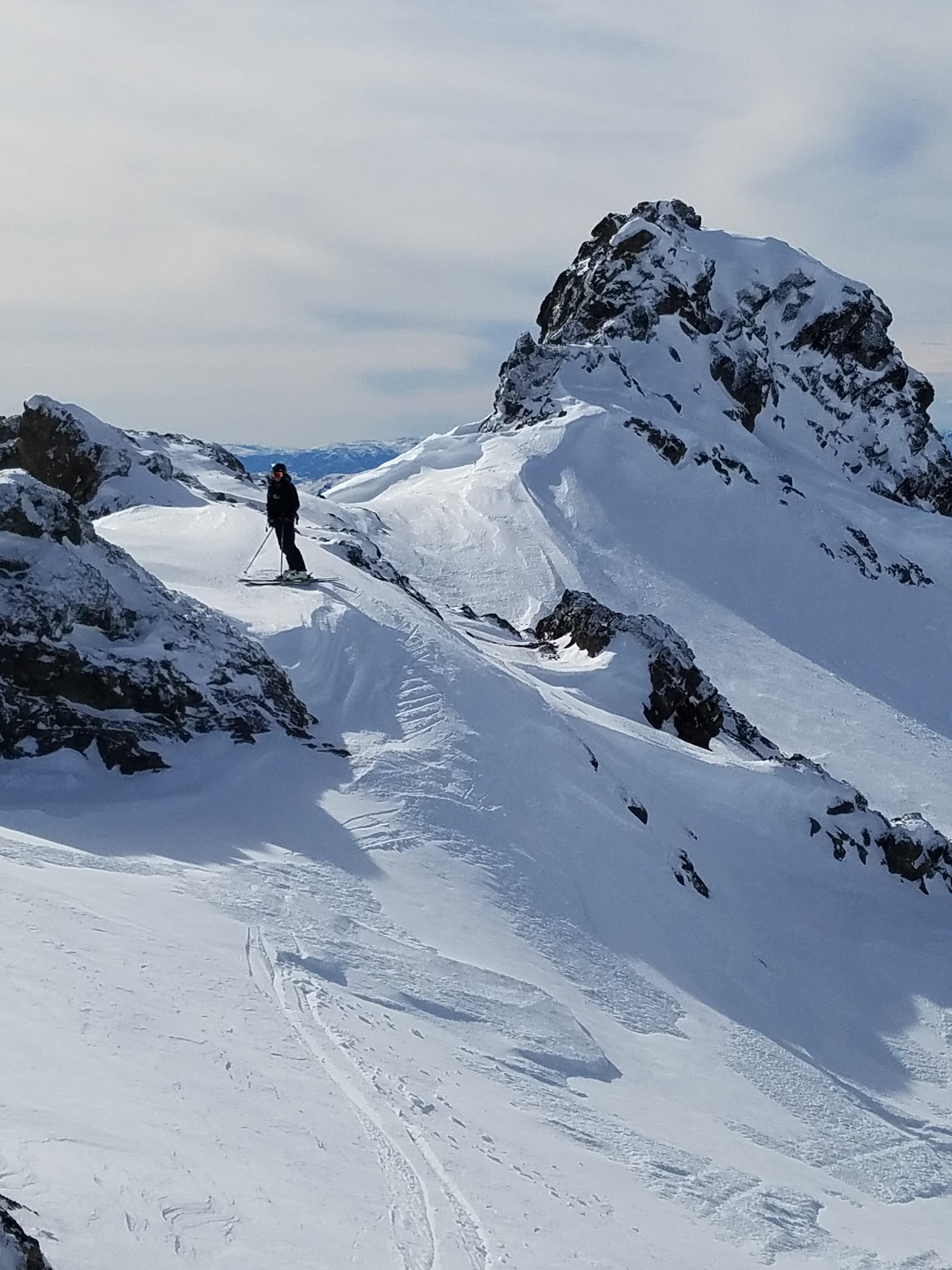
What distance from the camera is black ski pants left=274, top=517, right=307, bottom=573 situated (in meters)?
22.1

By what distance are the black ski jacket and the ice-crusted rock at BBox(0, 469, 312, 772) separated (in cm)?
498

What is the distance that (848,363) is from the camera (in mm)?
72375

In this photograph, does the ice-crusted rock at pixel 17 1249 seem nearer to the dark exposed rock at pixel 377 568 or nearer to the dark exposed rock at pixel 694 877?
the dark exposed rock at pixel 694 877

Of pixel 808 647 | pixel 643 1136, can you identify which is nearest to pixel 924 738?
pixel 808 647

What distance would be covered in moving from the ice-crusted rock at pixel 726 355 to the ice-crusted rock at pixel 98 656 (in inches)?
1774

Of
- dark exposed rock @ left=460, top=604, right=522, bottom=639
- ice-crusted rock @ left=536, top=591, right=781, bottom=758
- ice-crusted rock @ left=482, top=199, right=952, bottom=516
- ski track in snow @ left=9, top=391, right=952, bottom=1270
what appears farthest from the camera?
ice-crusted rock @ left=482, top=199, right=952, bottom=516

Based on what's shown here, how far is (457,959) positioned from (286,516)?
37.9ft

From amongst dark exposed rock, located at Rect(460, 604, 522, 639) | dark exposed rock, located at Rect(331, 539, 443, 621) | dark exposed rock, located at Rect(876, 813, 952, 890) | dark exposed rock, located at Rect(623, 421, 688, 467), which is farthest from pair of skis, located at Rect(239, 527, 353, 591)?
dark exposed rock, located at Rect(623, 421, 688, 467)

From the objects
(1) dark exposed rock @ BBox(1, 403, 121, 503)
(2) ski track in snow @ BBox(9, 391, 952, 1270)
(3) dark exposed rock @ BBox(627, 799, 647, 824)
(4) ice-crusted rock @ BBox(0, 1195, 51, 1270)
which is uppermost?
(1) dark exposed rock @ BBox(1, 403, 121, 503)

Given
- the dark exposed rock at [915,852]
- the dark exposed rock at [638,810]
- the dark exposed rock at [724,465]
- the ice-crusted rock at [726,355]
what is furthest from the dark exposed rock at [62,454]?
the dark exposed rock at [724,465]

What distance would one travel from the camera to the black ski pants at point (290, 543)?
22.1 meters

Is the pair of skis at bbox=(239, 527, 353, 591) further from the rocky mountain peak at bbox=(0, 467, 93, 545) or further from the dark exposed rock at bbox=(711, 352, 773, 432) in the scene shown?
the dark exposed rock at bbox=(711, 352, 773, 432)

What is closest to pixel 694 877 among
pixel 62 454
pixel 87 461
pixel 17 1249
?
pixel 17 1249

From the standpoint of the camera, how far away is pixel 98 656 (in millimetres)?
15492
